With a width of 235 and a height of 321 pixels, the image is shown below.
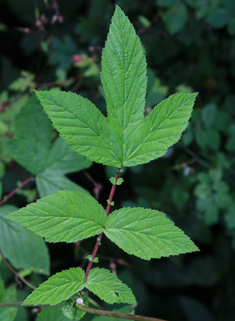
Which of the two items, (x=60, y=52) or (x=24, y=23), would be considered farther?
(x=24, y=23)

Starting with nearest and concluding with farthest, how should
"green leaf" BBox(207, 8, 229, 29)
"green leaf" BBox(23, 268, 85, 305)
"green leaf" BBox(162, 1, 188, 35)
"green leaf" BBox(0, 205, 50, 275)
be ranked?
"green leaf" BBox(23, 268, 85, 305) → "green leaf" BBox(0, 205, 50, 275) → "green leaf" BBox(207, 8, 229, 29) → "green leaf" BBox(162, 1, 188, 35)

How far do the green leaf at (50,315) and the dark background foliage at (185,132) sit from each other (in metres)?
0.66

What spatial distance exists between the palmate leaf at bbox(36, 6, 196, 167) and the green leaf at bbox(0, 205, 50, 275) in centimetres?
64

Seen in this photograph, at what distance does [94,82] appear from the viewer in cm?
238

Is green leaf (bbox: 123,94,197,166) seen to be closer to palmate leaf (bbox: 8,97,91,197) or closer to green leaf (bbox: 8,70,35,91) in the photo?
palmate leaf (bbox: 8,97,91,197)

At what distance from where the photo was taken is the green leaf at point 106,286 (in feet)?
3.07

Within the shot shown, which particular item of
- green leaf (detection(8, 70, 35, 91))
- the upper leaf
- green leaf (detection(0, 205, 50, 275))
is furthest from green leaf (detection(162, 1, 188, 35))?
green leaf (detection(0, 205, 50, 275))

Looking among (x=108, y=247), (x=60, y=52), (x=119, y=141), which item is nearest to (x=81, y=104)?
(x=119, y=141)

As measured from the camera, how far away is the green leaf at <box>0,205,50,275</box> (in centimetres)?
142

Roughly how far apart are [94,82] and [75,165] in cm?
105

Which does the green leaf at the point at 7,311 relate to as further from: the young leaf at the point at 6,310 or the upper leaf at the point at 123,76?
the upper leaf at the point at 123,76

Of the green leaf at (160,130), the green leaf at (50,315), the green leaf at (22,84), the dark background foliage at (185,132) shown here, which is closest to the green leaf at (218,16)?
the dark background foliage at (185,132)

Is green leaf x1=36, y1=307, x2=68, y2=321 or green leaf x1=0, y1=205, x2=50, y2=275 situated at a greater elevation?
green leaf x1=0, y1=205, x2=50, y2=275

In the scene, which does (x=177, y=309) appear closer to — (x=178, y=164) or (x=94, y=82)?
(x=178, y=164)
